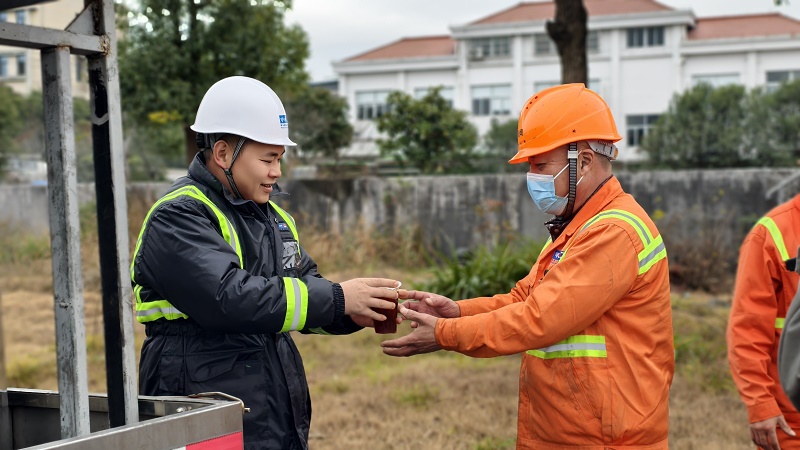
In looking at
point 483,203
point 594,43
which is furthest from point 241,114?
point 594,43

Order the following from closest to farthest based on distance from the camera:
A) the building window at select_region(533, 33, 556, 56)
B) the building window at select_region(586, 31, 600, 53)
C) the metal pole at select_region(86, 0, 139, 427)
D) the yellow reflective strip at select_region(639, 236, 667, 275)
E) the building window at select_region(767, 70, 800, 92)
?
the metal pole at select_region(86, 0, 139, 427) < the yellow reflective strip at select_region(639, 236, 667, 275) < the building window at select_region(767, 70, 800, 92) < the building window at select_region(586, 31, 600, 53) < the building window at select_region(533, 33, 556, 56)

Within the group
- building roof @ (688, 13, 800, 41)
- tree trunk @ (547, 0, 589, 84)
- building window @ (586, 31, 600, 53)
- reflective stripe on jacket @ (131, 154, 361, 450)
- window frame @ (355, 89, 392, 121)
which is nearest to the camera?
reflective stripe on jacket @ (131, 154, 361, 450)

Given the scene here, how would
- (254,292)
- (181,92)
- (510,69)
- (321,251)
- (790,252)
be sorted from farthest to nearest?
(510,69) → (181,92) → (321,251) → (790,252) → (254,292)

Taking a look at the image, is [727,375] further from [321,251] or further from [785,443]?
[321,251]

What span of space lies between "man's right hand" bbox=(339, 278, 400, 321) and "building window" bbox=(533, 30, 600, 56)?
1778 inches

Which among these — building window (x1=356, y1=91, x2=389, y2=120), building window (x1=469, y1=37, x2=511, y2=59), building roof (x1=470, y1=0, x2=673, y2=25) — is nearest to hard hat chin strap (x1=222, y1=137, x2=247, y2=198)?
building roof (x1=470, y1=0, x2=673, y2=25)

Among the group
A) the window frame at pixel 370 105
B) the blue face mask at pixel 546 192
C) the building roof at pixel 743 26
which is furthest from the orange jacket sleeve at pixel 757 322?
the window frame at pixel 370 105

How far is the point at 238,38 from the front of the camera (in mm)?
16297

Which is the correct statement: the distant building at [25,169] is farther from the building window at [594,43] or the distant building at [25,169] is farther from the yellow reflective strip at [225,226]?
the building window at [594,43]

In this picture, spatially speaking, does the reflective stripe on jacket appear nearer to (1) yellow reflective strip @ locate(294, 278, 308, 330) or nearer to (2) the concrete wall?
(1) yellow reflective strip @ locate(294, 278, 308, 330)

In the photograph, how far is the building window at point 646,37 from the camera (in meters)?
45.7

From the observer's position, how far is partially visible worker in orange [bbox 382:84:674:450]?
296 centimetres

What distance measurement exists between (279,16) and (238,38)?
4.32ft

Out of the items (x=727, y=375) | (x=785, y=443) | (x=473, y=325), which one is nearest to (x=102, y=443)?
(x=473, y=325)
